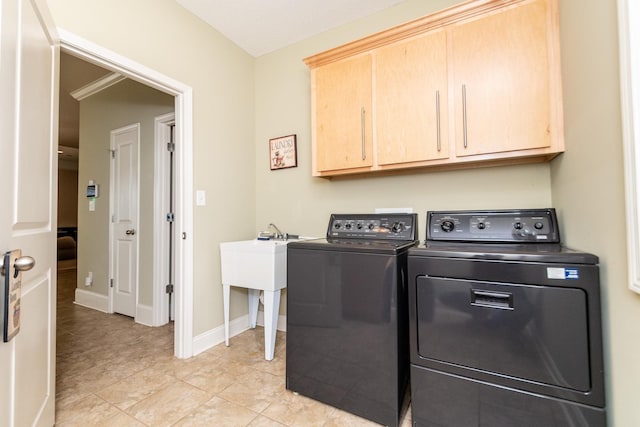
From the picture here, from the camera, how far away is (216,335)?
2311 mm

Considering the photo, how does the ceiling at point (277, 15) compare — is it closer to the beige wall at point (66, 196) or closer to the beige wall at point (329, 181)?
the beige wall at point (329, 181)

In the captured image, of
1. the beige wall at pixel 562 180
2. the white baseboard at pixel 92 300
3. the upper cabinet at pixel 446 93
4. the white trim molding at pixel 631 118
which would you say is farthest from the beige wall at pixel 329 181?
the white baseboard at pixel 92 300

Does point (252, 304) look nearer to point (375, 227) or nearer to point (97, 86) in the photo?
point (375, 227)

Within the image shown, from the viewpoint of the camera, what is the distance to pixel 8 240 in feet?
3.00

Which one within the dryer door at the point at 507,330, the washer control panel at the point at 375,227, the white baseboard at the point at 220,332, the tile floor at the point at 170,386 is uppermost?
the washer control panel at the point at 375,227

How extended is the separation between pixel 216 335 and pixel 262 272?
786mm

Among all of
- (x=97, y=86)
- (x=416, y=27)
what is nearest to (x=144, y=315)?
(x=97, y=86)

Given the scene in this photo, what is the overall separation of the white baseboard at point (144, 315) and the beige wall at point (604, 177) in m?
3.27

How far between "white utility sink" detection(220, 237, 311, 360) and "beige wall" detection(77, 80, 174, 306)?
1123mm

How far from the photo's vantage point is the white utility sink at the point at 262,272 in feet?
6.57

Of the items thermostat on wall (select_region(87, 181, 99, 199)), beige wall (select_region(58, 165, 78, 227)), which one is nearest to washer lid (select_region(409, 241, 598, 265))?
thermostat on wall (select_region(87, 181, 99, 199))

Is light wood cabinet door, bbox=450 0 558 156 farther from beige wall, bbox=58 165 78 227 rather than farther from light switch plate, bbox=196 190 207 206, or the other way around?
beige wall, bbox=58 165 78 227

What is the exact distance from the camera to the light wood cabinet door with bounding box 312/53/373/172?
6.24 ft

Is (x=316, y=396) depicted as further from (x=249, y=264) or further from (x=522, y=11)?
(x=522, y=11)
